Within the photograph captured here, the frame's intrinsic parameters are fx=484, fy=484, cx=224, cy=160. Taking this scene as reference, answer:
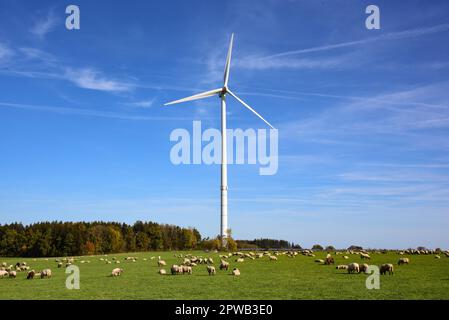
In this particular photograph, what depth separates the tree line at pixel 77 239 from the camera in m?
147

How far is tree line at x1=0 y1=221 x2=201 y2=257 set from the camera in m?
147

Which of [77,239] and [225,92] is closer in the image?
[225,92]

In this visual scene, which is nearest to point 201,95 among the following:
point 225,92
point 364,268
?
point 225,92

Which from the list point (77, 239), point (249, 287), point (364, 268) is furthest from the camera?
point (77, 239)

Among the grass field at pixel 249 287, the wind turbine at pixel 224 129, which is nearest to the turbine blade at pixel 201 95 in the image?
the wind turbine at pixel 224 129

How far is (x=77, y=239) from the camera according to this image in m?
148

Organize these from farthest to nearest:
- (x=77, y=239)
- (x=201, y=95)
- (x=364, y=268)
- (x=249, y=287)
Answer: (x=77, y=239), (x=201, y=95), (x=364, y=268), (x=249, y=287)

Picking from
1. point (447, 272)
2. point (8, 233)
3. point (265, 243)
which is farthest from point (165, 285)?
point (265, 243)

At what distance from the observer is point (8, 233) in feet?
499

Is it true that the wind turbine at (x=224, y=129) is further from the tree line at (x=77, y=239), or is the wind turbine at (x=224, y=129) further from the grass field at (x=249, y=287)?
the grass field at (x=249, y=287)

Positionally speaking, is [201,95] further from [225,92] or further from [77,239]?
[77,239]

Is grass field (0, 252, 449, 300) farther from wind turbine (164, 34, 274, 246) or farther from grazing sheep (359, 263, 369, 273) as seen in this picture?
wind turbine (164, 34, 274, 246)
